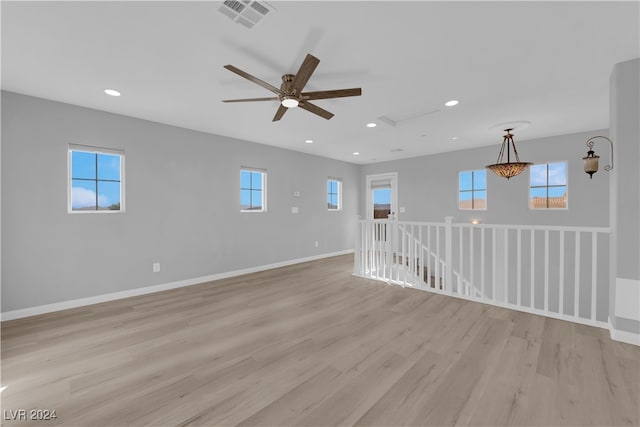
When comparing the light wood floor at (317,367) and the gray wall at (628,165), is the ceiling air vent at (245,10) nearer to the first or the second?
the light wood floor at (317,367)

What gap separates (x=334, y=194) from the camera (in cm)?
743

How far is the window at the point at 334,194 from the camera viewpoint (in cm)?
720

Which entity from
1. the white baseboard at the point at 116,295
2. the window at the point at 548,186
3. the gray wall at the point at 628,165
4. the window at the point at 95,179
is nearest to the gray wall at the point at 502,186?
the window at the point at 548,186

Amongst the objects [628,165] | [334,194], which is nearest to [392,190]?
[334,194]

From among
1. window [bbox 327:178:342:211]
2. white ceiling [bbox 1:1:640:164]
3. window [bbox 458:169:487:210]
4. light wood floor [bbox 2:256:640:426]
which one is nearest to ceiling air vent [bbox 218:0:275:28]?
white ceiling [bbox 1:1:640:164]

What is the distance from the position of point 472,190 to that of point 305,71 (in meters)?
5.48

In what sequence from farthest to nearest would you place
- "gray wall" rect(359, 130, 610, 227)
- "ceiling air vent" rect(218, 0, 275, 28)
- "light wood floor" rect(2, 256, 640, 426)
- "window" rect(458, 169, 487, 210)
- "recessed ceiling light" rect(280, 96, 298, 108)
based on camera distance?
"window" rect(458, 169, 487, 210)
"gray wall" rect(359, 130, 610, 227)
"recessed ceiling light" rect(280, 96, 298, 108)
"ceiling air vent" rect(218, 0, 275, 28)
"light wood floor" rect(2, 256, 640, 426)

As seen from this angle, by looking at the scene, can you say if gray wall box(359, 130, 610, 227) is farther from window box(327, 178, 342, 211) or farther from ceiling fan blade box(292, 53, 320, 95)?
ceiling fan blade box(292, 53, 320, 95)

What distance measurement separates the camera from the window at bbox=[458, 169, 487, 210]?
19.6 ft

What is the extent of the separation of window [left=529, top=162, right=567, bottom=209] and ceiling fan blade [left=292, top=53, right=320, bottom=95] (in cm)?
539

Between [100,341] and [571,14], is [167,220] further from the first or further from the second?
[571,14]

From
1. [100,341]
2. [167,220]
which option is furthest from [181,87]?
[100,341]

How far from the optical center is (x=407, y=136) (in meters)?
5.03

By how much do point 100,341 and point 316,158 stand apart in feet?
17.4
